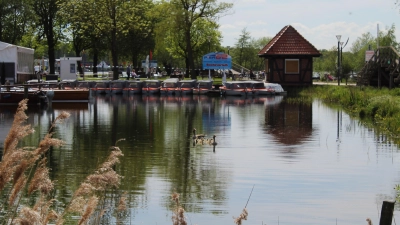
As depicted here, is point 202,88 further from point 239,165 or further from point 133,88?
point 239,165

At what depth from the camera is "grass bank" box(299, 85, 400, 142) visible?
31234mm

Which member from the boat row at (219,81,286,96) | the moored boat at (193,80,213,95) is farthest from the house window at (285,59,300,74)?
the moored boat at (193,80,213,95)

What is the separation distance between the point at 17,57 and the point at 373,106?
35496mm

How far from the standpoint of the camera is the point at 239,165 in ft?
68.9

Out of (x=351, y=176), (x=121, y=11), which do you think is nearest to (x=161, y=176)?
(x=351, y=176)

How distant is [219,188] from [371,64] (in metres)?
45.2

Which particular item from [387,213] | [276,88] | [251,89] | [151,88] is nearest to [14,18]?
[151,88]

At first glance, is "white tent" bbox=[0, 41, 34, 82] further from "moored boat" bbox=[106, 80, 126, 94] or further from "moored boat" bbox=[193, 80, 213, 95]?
"moored boat" bbox=[193, 80, 213, 95]

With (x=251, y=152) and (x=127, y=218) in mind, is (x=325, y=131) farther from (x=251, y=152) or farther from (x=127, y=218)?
(x=127, y=218)

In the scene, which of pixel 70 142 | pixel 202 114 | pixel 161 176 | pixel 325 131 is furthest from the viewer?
pixel 202 114

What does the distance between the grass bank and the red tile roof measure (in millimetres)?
13436

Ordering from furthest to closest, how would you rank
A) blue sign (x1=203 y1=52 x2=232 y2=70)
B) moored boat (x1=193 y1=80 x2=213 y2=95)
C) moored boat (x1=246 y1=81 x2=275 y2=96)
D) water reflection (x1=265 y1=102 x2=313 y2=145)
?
blue sign (x1=203 y1=52 x2=232 y2=70) < moored boat (x1=193 y1=80 x2=213 y2=95) < moored boat (x1=246 y1=81 x2=275 y2=96) < water reflection (x1=265 y1=102 x2=313 y2=145)

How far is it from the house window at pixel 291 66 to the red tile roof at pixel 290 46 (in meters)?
0.74

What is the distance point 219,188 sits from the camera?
17.0 meters
